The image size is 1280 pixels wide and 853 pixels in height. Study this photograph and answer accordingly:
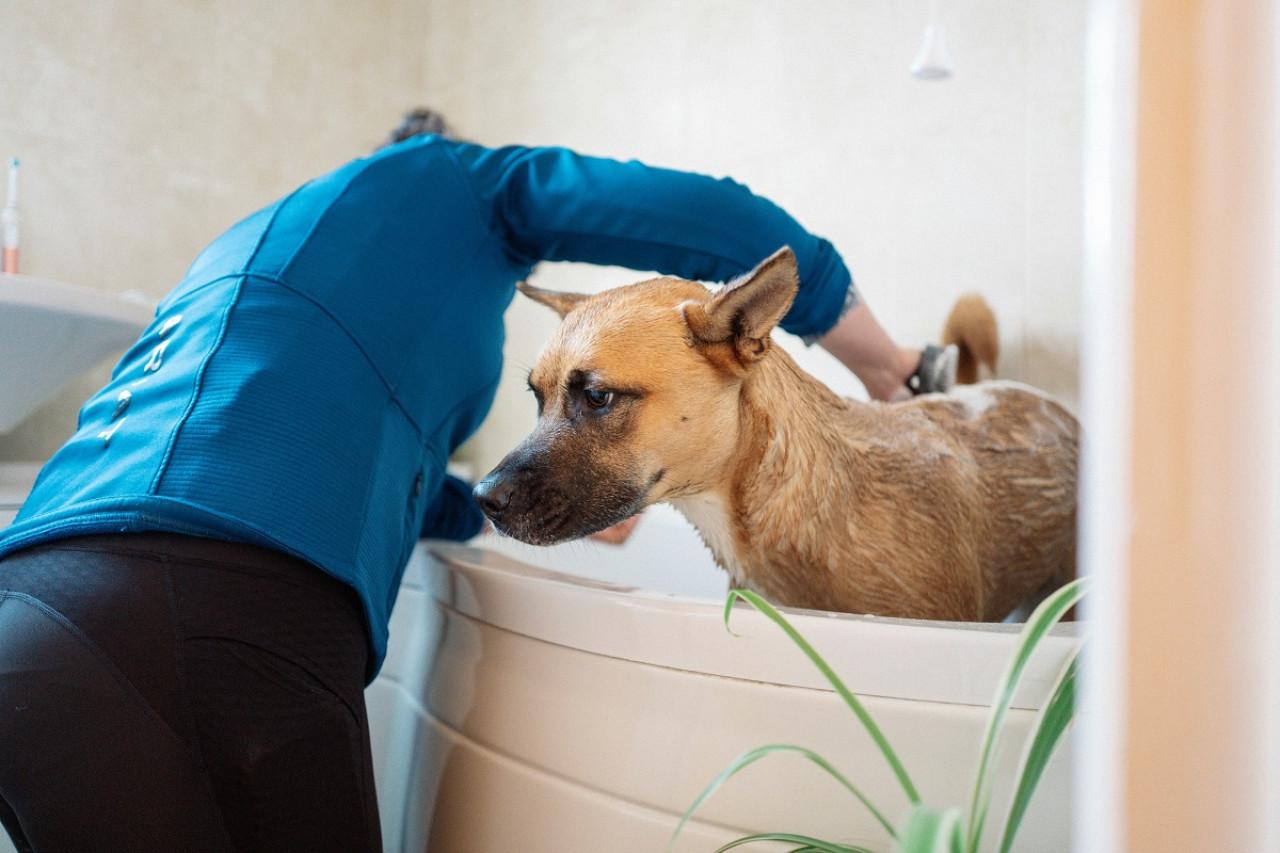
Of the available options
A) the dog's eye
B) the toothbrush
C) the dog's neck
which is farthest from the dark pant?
the toothbrush

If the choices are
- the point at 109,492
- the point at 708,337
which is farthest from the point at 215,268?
the point at 708,337

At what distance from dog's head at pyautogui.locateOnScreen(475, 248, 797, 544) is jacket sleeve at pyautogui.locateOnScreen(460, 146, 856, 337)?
4.3 inches

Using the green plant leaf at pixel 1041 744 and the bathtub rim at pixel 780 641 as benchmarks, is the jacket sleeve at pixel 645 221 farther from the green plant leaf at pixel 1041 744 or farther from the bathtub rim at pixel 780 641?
the green plant leaf at pixel 1041 744

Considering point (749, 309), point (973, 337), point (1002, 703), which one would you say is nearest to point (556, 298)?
point (749, 309)

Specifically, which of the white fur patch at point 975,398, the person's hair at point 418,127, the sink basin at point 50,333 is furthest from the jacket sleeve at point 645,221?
the sink basin at point 50,333

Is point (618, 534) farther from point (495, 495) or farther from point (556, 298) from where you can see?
point (495, 495)

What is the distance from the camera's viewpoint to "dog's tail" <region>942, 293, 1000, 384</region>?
5.07 feet

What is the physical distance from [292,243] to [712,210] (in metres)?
0.43

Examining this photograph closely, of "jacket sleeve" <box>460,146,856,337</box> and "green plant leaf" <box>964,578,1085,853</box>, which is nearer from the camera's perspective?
"green plant leaf" <box>964,578,1085,853</box>

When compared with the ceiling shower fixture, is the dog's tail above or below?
below

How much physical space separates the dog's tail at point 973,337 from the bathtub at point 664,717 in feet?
3.17

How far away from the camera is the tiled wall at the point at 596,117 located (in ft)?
5.30

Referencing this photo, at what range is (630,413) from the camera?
0.82 meters

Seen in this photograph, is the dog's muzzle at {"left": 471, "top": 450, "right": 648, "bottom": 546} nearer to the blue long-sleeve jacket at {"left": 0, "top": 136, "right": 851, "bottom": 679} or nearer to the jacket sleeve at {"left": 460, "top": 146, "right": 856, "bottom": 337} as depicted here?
the blue long-sleeve jacket at {"left": 0, "top": 136, "right": 851, "bottom": 679}
